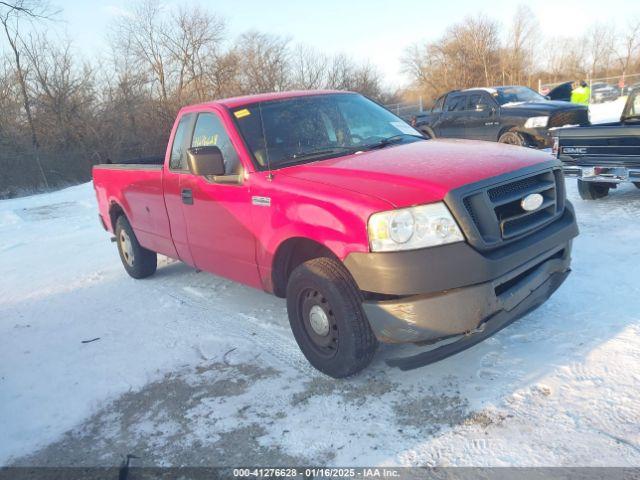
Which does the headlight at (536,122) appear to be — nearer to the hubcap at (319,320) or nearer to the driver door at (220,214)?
the driver door at (220,214)

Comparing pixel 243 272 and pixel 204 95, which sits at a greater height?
pixel 204 95

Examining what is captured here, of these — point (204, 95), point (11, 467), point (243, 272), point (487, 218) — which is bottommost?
point (11, 467)

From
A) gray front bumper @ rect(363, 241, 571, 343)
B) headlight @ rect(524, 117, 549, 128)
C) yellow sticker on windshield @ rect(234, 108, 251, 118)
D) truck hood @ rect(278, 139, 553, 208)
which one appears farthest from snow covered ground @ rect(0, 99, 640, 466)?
headlight @ rect(524, 117, 549, 128)

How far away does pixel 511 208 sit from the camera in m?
3.13

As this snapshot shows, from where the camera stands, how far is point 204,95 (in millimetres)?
31594

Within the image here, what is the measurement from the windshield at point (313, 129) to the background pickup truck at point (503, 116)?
726cm

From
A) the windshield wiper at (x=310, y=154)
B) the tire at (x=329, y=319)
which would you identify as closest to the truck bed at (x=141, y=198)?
the windshield wiper at (x=310, y=154)

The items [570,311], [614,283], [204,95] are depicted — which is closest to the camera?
[570,311]

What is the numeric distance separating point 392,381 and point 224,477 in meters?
1.22

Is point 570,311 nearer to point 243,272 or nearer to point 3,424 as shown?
point 243,272

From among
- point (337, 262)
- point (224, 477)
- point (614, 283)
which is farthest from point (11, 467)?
point (614, 283)

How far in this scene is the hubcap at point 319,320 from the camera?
3.30m

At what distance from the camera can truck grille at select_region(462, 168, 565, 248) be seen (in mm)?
2882

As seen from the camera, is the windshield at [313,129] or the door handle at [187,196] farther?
the door handle at [187,196]
